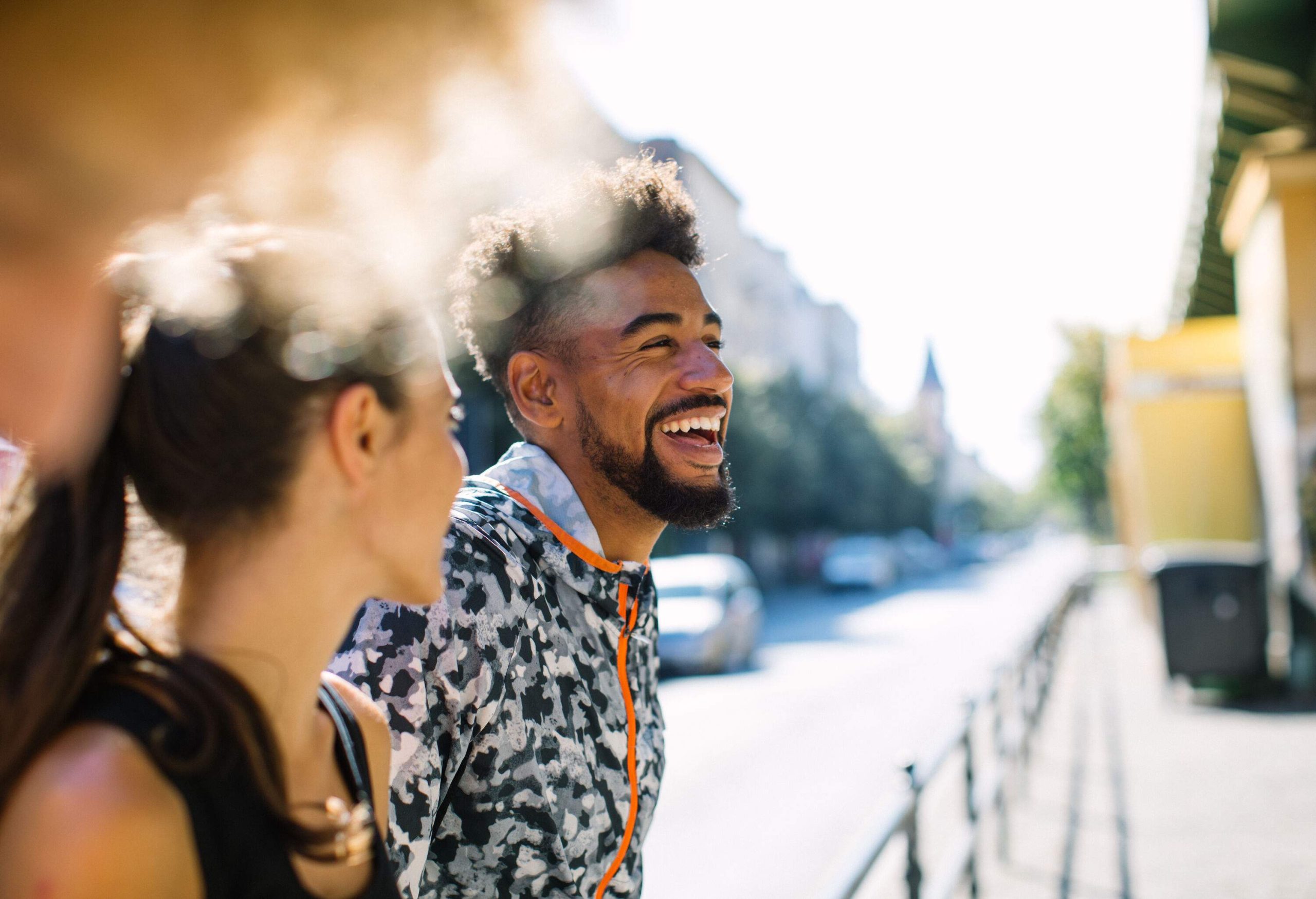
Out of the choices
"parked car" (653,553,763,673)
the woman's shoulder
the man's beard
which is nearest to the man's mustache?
the man's beard

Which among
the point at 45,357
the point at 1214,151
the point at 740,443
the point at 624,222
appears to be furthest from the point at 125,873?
the point at 740,443

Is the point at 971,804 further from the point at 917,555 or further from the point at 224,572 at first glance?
the point at 917,555

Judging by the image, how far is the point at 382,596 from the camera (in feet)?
4.33

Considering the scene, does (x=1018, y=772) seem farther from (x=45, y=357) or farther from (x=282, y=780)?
(x=282, y=780)

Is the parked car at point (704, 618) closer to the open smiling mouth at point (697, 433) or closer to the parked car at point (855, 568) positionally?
the open smiling mouth at point (697, 433)

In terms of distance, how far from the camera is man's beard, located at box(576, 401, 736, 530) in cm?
221

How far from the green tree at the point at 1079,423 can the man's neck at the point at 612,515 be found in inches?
1490

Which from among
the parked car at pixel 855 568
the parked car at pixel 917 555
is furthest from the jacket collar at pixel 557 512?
the parked car at pixel 917 555

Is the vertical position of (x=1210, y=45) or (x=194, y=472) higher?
(x=1210, y=45)

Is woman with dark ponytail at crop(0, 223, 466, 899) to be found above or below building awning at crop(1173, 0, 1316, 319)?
below

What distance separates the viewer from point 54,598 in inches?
41.6

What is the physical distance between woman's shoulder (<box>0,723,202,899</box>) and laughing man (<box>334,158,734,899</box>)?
0.61 m

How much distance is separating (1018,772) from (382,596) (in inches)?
260

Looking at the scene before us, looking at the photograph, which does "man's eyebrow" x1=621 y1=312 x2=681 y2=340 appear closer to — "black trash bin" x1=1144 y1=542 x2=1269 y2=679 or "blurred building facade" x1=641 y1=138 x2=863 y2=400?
"black trash bin" x1=1144 y1=542 x2=1269 y2=679
